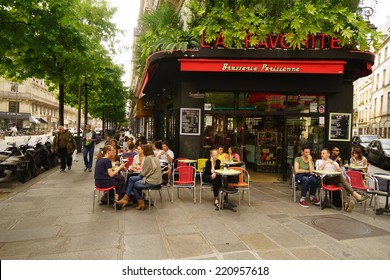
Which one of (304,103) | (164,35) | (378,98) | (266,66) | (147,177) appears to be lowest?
(147,177)

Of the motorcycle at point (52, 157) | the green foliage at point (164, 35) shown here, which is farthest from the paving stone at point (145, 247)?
the motorcycle at point (52, 157)

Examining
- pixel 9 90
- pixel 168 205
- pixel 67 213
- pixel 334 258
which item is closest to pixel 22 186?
pixel 67 213

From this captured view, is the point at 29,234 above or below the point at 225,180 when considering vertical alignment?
below

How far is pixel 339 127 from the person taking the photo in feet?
31.6

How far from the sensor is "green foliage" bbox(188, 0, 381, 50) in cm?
815

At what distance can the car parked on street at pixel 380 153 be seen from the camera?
14.5m

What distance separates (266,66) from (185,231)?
534 cm

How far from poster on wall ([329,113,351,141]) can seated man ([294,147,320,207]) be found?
9.43 ft

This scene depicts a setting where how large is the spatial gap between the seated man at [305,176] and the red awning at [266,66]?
242cm

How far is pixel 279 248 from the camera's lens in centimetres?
434

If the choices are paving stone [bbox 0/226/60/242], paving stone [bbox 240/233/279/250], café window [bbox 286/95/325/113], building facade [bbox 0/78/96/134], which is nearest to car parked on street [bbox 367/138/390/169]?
café window [bbox 286/95/325/113]

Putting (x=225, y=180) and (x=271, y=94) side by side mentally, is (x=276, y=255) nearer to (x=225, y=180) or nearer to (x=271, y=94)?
(x=225, y=180)

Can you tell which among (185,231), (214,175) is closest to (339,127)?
(214,175)

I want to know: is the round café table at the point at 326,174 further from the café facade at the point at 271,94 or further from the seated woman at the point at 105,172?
the seated woman at the point at 105,172
